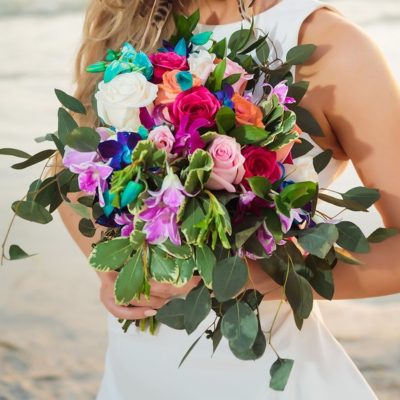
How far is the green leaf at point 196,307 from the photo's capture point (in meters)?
1.13

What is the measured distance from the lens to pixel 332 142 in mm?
1504

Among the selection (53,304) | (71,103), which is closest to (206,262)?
(71,103)

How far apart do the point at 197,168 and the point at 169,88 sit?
18 cm

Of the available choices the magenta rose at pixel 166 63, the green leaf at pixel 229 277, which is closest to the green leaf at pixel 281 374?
the green leaf at pixel 229 277

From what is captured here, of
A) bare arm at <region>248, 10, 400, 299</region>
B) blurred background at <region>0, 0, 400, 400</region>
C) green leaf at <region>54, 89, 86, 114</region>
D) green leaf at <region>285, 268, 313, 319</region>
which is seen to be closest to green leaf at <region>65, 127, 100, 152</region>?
green leaf at <region>54, 89, 86, 114</region>

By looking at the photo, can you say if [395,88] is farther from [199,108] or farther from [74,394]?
[74,394]

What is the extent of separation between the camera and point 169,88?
1201 mm

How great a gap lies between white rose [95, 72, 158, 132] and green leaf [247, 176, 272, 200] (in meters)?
0.21

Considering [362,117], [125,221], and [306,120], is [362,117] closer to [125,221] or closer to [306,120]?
[306,120]

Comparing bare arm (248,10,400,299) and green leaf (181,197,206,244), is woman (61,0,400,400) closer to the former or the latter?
bare arm (248,10,400,299)

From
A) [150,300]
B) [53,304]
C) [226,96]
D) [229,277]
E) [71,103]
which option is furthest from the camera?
[53,304]

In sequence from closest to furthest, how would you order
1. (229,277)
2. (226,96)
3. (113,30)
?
(229,277) < (226,96) < (113,30)

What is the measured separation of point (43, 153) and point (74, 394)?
321 centimetres

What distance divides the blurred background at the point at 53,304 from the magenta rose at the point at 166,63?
2.30m
